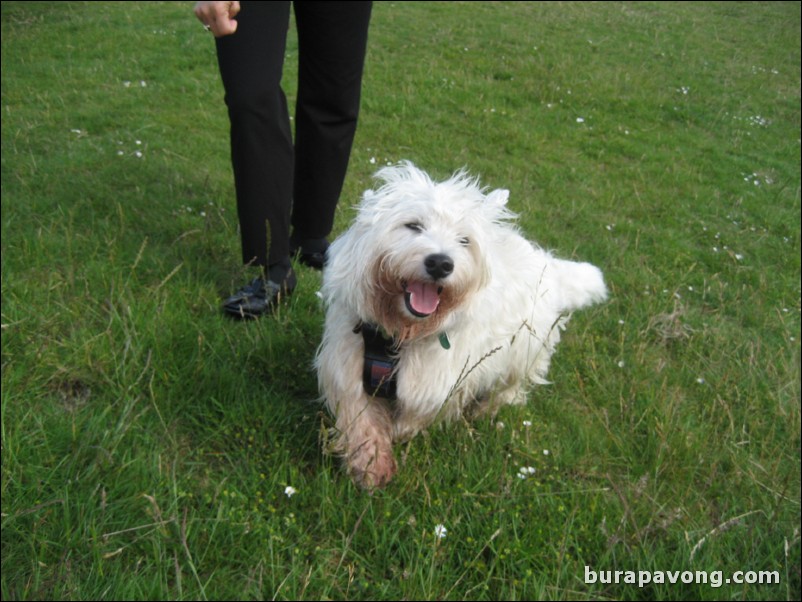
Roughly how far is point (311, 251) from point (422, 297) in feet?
5.94

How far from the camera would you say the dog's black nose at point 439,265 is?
7.52 ft

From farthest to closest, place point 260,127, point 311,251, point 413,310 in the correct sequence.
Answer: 1. point 311,251
2. point 260,127
3. point 413,310

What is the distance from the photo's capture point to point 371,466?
2512 mm

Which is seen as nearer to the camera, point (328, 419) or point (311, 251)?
point (328, 419)

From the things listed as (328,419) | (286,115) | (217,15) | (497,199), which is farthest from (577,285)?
(217,15)

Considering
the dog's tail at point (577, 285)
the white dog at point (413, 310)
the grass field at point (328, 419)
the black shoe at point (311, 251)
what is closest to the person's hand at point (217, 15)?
the white dog at point (413, 310)

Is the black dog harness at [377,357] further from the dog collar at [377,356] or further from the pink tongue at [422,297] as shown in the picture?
the pink tongue at [422,297]

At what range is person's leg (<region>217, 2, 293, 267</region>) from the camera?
2963 millimetres

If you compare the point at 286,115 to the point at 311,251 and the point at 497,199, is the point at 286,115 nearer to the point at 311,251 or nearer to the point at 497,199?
the point at 311,251

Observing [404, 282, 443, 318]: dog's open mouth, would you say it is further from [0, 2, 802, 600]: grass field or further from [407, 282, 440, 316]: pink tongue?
[0, 2, 802, 600]: grass field

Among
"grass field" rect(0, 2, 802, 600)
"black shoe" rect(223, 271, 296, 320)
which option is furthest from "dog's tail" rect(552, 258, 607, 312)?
"black shoe" rect(223, 271, 296, 320)

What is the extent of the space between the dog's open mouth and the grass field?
58 cm

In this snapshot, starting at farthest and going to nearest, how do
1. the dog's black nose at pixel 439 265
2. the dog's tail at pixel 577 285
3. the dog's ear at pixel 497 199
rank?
the dog's tail at pixel 577 285, the dog's ear at pixel 497 199, the dog's black nose at pixel 439 265

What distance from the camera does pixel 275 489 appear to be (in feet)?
7.74
